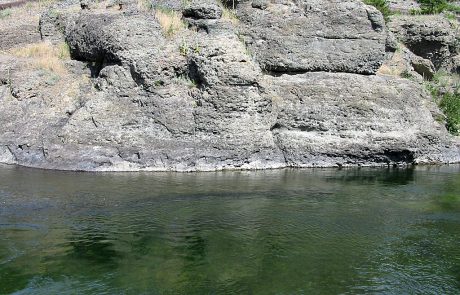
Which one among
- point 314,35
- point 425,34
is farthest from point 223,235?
point 425,34

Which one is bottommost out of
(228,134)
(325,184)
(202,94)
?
(325,184)

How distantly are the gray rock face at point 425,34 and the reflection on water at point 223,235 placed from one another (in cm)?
1730

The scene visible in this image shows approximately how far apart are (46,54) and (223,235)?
18081mm

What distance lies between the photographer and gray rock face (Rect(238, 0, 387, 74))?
24.7 metres

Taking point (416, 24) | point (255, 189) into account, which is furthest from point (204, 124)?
point (416, 24)

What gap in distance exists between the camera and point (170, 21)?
24.2 metres

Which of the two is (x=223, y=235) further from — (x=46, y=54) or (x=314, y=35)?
(x=46, y=54)

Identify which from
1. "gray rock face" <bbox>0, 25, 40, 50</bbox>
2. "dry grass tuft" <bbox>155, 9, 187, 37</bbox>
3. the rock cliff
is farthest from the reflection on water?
"gray rock face" <bbox>0, 25, 40, 50</bbox>

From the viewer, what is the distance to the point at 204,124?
70.5 feet

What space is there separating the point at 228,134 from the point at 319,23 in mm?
8079

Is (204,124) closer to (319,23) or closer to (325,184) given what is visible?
(325,184)

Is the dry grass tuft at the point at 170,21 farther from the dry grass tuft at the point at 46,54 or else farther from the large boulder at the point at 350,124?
the dry grass tuft at the point at 46,54

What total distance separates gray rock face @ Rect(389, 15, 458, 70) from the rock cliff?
345 inches

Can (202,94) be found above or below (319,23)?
below
